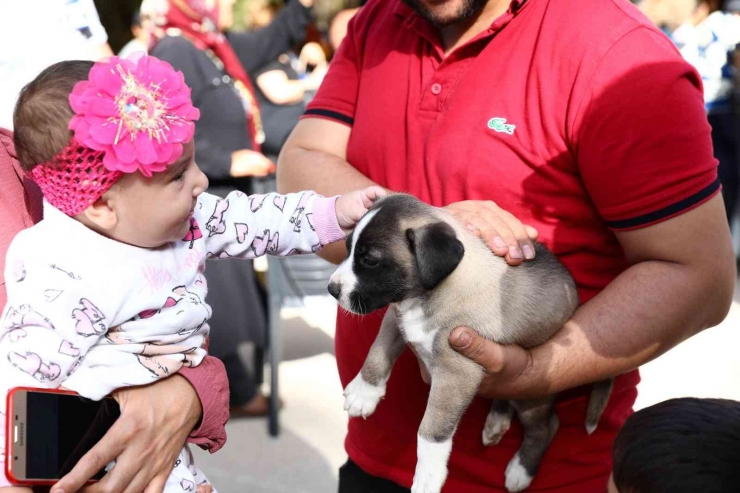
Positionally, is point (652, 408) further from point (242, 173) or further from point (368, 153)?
point (242, 173)

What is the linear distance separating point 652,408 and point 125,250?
1230 mm

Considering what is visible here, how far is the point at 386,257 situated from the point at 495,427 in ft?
1.95

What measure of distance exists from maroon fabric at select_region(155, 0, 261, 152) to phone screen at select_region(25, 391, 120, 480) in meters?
3.78

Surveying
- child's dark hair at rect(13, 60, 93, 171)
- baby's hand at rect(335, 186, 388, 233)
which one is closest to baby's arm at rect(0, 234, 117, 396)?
child's dark hair at rect(13, 60, 93, 171)

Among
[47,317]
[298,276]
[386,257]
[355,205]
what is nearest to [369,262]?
[386,257]

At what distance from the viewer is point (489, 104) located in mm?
2301

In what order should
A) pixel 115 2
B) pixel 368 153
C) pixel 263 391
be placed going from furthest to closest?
pixel 115 2
pixel 263 391
pixel 368 153

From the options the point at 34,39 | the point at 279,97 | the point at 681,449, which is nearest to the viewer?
the point at 681,449

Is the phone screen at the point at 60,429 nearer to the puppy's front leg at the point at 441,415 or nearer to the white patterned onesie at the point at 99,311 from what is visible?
the white patterned onesie at the point at 99,311

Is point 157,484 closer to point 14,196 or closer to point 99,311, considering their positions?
point 99,311

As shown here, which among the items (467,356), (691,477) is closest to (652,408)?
(691,477)

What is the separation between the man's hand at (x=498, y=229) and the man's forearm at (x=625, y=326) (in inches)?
9.1

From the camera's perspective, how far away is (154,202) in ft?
6.54

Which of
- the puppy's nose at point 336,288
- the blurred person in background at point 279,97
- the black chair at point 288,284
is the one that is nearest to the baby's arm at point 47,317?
the puppy's nose at point 336,288
